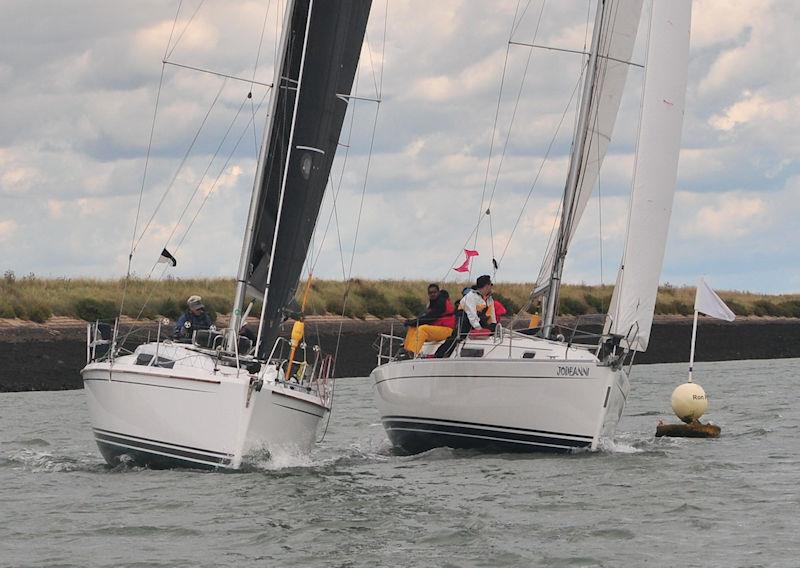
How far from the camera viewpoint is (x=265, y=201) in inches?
826

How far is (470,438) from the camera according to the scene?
2205 centimetres

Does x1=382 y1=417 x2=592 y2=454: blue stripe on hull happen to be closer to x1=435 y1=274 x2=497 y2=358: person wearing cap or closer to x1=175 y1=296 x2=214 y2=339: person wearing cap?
x1=435 y1=274 x2=497 y2=358: person wearing cap

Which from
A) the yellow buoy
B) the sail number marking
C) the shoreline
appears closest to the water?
the yellow buoy

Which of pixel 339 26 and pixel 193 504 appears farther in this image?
pixel 339 26

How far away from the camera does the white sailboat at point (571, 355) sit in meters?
20.9

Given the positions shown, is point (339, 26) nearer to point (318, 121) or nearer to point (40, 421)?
point (318, 121)

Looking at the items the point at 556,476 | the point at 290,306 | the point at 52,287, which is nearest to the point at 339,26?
the point at 290,306

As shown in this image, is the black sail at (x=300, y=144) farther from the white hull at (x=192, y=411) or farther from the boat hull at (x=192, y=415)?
the boat hull at (x=192, y=415)

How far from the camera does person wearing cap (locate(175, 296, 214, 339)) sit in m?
20.9

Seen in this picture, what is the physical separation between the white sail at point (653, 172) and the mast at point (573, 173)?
1.27 meters

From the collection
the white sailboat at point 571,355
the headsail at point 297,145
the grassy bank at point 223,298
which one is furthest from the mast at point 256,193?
the grassy bank at point 223,298

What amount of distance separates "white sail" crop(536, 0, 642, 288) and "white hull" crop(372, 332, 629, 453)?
2.89 meters

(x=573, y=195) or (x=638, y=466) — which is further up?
(x=573, y=195)

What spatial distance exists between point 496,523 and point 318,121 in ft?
25.6
